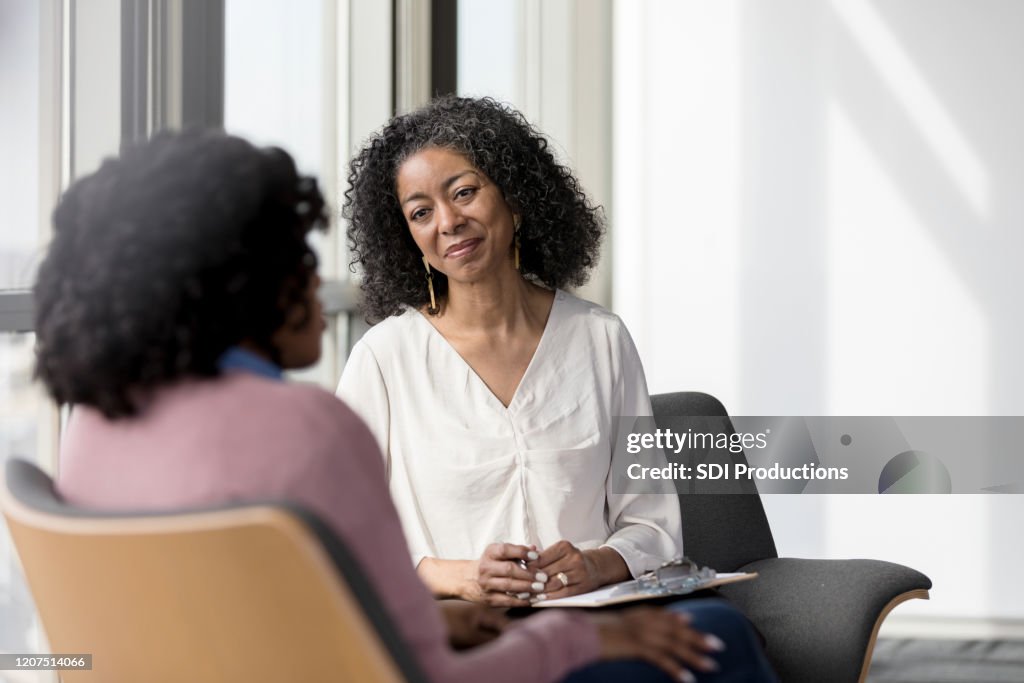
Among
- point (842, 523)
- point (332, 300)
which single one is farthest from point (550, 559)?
point (842, 523)

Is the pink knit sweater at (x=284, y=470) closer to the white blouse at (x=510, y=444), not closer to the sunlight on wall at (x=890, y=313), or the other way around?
the white blouse at (x=510, y=444)

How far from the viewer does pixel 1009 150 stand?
441cm

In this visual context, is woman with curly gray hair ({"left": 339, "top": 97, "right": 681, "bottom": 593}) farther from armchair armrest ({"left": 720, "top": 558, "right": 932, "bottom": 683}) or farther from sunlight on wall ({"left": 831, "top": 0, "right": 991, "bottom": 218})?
sunlight on wall ({"left": 831, "top": 0, "right": 991, "bottom": 218})

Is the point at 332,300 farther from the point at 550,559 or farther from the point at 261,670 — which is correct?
the point at 261,670

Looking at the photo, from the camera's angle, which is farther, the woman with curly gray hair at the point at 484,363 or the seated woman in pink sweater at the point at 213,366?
the woman with curly gray hair at the point at 484,363

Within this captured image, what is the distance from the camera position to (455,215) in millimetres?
2186

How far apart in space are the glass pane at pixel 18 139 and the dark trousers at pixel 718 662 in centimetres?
134

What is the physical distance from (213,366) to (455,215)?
1.18 metres

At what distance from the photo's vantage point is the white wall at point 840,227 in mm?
4402

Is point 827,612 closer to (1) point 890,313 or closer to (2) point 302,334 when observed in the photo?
(2) point 302,334

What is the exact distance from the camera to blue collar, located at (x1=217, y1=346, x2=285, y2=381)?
106 centimetres

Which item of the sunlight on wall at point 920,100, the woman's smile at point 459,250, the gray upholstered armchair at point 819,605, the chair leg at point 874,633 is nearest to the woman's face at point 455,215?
the woman's smile at point 459,250

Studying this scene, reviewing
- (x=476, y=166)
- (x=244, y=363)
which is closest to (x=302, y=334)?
(x=244, y=363)

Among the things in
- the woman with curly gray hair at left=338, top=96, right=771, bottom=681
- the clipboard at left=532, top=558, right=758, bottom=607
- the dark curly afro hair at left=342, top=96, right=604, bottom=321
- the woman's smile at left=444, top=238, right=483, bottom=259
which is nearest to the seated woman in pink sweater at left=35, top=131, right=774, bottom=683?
the clipboard at left=532, top=558, right=758, bottom=607
